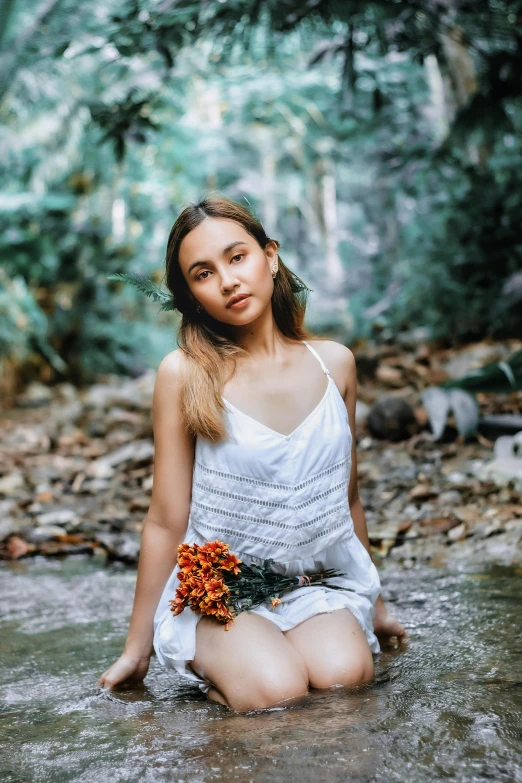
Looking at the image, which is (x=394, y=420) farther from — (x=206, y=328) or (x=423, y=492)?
(x=206, y=328)

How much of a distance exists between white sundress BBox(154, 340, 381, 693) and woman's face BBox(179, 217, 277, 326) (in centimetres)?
25

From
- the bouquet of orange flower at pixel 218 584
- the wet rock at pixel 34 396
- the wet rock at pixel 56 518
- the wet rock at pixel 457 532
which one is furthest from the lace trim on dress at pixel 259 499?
the wet rock at pixel 34 396

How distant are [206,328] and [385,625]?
36.4 inches

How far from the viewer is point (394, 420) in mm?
4688

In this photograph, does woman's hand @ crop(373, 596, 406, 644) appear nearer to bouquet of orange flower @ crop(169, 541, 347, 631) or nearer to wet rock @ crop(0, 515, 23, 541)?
bouquet of orange flower @ crop(169, 541, 347, 631)

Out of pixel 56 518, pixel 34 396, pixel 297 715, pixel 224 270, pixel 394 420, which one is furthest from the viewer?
pixel 34 396

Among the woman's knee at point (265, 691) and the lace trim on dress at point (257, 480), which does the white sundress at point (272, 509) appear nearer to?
the lace trim on dress at point (257, 480)

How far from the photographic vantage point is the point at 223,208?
2178 mm

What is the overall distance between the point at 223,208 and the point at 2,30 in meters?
6.90

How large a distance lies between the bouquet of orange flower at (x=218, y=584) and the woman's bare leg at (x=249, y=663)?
0.13 ft

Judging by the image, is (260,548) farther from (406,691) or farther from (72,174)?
(72,174)

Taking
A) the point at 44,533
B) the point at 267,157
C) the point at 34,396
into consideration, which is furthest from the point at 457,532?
the point at 267,157

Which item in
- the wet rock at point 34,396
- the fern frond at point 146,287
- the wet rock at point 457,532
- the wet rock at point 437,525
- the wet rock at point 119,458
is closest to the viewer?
the fern frond at point 146,287

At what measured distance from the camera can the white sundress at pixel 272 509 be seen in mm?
2066
